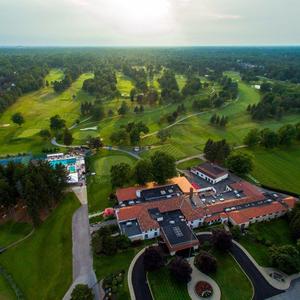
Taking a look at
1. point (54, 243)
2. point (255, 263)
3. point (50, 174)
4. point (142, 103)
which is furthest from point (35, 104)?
point (255, 263)

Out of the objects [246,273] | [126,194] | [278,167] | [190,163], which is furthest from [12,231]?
[278,167]

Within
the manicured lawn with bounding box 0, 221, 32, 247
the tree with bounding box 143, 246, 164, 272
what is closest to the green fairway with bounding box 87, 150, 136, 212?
the manicured lawn with bounding box 0, 221, 32, 247

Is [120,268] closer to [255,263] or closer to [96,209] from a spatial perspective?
[96,209]

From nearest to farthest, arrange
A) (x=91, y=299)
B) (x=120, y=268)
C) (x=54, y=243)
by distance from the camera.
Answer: (x=91, y=299) → (x=120, y=268) → (x=54, y=243)

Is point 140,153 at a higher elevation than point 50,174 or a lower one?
lower

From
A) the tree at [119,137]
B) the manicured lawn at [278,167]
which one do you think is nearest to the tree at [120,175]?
the tree at [119,137]

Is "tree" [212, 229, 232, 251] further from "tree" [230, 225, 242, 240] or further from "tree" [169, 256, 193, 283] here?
"tree" [169, 256, 193, 283]

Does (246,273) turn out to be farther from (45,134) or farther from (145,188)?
(45,134)
